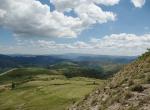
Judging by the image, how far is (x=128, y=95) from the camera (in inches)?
838

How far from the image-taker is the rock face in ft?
65.8

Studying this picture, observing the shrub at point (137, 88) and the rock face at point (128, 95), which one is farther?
the shrub at point (137, 88)

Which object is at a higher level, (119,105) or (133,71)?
(133,71)

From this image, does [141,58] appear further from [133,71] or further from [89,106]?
[89,106]

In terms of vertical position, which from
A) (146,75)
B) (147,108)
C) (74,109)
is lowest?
(74,109)

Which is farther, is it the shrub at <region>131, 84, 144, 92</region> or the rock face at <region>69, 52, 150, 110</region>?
the shrub at <region>131, 84, 144, 92</region>

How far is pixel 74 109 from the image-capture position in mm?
28062

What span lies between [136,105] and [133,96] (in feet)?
5.75

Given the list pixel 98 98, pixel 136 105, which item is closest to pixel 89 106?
pixel 98 98

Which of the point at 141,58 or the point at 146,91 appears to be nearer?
the point at 146,91

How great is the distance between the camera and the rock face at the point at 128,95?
65.8ft

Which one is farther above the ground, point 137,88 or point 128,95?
point 137,88

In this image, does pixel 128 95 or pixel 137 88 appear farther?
pixel 137 88

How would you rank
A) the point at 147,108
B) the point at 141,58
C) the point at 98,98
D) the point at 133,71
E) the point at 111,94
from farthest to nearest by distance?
the point at 141,58, the point at 133,71, the point at 98,98, the point at 111,94, the point at 147,108
